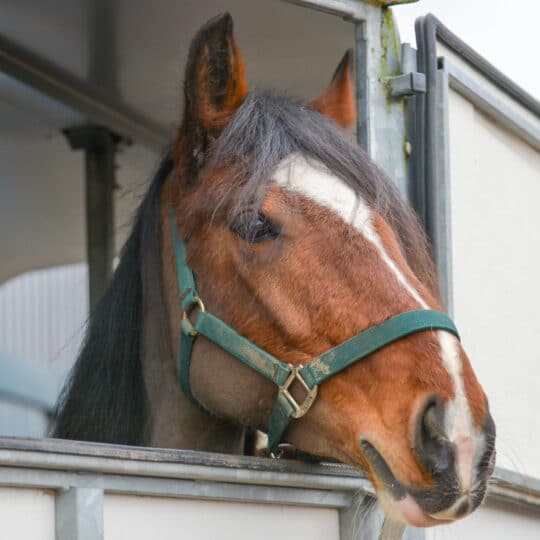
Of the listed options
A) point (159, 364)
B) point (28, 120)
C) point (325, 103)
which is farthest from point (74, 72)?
point (159, 364)

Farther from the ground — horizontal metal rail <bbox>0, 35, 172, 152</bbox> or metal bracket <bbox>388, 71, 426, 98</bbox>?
horizontal metal rail <bbox>0, 35, 172, 152</bbox>

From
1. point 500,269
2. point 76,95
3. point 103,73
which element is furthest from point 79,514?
point 76,95

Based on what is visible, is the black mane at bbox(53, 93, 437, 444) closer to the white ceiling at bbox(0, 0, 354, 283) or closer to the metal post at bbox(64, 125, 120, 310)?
the white ceiling at bbox(0, 0, 354, 283)

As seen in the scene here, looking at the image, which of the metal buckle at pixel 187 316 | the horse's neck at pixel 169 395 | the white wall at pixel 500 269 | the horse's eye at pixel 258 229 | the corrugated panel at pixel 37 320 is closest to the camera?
the horse's eye at pixel 258 229

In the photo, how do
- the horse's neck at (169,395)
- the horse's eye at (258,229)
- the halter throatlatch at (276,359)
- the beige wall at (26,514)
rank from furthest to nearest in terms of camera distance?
the horse's neck at (169,395)
the horse's eye at (258,229)
the halter throatlatch at (276,359)
the beige wall at (26,514)

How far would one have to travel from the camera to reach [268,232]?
2.74 m

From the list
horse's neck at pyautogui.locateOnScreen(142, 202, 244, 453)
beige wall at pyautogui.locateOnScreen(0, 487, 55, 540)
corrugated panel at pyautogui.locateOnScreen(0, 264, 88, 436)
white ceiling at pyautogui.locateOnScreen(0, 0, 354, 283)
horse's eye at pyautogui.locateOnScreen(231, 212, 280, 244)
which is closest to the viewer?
beige wall at pyautogui.locateOnScreen(0, 487, 55, 540)

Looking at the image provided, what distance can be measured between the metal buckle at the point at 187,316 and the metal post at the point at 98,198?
285 cm

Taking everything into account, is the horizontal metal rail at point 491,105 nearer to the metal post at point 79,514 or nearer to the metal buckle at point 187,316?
the metal buckle at point 187,316

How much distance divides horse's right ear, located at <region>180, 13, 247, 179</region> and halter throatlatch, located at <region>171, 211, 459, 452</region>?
10.3 inches

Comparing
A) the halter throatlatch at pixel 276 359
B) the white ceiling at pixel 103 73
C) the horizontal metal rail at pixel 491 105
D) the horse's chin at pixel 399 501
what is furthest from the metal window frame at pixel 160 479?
the horizontal metal rail at pixel 491 105

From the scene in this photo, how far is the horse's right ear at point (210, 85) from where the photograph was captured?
116 inches

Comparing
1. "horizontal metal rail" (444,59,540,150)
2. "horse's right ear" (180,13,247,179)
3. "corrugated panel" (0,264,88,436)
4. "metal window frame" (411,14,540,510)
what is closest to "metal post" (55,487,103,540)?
"horse's right ear" (180,13,247,179)

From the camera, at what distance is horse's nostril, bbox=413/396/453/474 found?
2.32 metres
